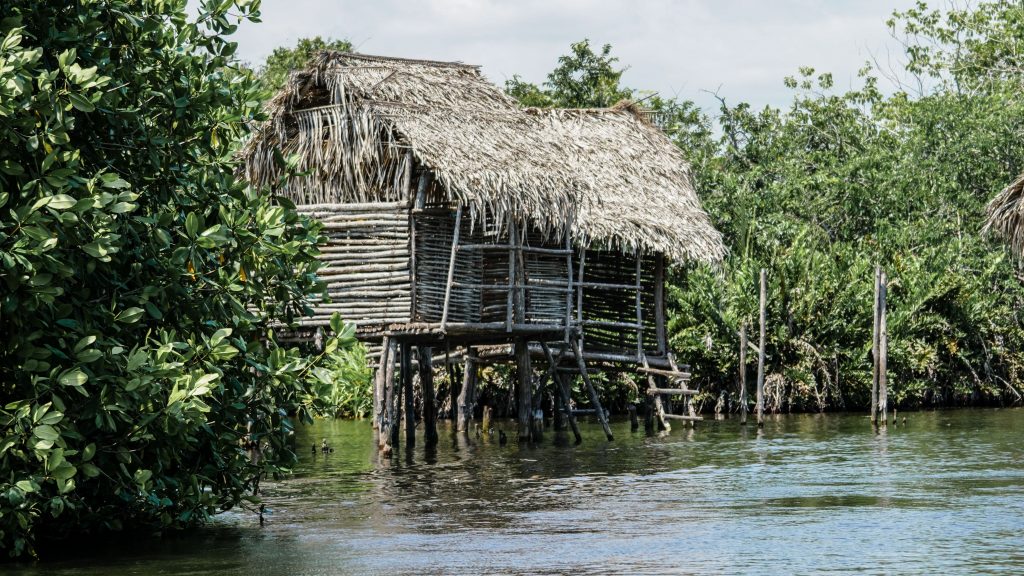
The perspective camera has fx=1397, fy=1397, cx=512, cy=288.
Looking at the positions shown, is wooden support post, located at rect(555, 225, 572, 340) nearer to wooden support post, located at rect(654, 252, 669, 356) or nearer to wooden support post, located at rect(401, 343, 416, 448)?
wooden support post, located at rect(401, 343, 416, 448)

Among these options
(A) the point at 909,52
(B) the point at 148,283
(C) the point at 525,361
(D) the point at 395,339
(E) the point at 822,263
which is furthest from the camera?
(A) the point at 909,52

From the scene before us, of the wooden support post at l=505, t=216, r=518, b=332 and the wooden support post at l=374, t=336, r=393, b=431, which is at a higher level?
the wooden support post at l=505, t=216, r=518, b=332

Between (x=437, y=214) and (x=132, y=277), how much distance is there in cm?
789

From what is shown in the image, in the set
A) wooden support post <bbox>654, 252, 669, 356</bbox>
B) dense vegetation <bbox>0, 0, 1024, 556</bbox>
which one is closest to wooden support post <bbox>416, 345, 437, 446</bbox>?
wooden support post <bbox>654, 252, 669, 356</bbox>

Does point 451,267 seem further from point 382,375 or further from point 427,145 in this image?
point 382,375

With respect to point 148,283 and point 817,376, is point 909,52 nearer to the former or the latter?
point 817,376

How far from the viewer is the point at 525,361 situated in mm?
19562

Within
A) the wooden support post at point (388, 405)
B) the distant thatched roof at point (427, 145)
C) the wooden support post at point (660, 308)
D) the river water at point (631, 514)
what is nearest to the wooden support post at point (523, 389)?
the river water at point (631, 514)

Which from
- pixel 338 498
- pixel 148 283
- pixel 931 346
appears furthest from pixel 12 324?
pixel 931 346

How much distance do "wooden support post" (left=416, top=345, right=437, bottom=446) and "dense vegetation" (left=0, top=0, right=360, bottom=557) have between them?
29.4 feet

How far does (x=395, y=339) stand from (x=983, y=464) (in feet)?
23.6

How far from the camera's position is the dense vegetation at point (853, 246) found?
24.9m

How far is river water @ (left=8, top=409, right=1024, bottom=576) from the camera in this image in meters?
9.31

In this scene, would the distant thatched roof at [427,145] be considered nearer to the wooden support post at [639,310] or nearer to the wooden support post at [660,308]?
the wooden support post at [639,310]
